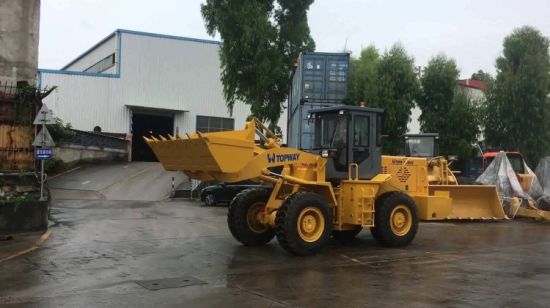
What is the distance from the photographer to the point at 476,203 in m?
18.2

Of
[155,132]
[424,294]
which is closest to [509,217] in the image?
[424,294]

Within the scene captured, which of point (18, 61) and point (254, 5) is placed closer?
point (18, 61)

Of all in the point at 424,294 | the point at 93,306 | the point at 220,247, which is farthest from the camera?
the point at 220,247

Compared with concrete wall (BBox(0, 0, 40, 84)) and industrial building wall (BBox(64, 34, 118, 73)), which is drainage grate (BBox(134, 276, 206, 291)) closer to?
concrete wall (BBox(0, 0, 40, 84))

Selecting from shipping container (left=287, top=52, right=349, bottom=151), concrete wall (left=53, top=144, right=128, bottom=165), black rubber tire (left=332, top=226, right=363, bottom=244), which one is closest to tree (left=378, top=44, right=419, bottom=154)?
shipping container (left=287, top=52, right=349, bottom=151)

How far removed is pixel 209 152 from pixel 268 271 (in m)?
2.31

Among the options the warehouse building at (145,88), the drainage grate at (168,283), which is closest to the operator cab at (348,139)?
the drainage grate at (168,283)

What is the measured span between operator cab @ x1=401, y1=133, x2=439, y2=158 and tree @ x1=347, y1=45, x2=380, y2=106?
16.3 feet

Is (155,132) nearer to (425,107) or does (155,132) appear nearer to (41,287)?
(425,107)

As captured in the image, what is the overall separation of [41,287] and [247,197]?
4.95 metres

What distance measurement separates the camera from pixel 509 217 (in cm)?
1900

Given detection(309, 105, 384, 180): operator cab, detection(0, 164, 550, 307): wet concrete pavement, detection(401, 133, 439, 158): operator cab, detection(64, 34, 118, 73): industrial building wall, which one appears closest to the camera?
detection(0, 164, 550, 307): wet concrete pavement

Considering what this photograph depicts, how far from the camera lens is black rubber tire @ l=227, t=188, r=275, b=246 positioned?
11.5m

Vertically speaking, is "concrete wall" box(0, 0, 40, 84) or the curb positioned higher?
"concrete wall" box(0, 0, 40, 84)
